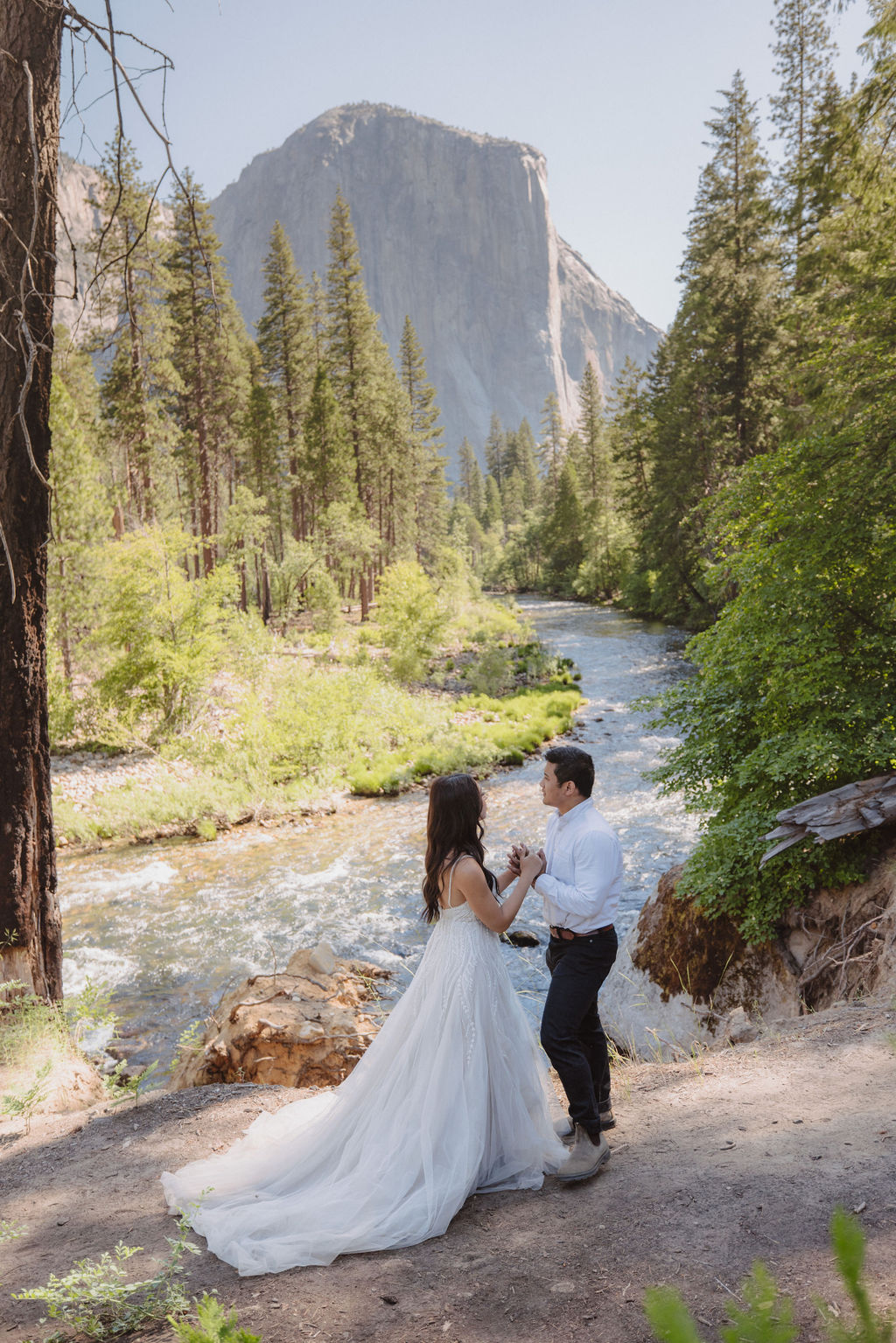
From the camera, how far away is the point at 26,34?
422cm

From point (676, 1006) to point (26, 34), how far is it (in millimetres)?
7726

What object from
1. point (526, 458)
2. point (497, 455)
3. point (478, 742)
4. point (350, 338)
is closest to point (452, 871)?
point (478, 742)

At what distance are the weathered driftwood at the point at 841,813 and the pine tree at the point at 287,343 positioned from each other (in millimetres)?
30189

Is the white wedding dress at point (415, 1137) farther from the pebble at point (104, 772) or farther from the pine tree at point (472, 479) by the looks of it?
the pine tree at point (472, 479)

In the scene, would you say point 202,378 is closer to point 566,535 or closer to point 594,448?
point 566,535

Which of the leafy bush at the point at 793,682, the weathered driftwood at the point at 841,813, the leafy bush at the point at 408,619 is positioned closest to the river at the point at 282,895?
the leafy bush at the point at 793,682

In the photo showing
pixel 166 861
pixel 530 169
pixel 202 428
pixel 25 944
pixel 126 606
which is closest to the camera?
pixel 25 944

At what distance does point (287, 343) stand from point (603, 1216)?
117ft

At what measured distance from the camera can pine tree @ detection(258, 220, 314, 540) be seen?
1293 inches

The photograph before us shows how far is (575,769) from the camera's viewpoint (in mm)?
3477

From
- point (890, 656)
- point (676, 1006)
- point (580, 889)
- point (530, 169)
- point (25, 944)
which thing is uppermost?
point (530, 169)

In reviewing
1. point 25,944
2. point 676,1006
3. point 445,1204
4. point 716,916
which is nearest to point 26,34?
point 25,944

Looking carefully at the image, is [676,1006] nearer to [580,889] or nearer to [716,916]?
[716,916]

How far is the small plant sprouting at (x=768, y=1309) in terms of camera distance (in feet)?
A: 2.28
